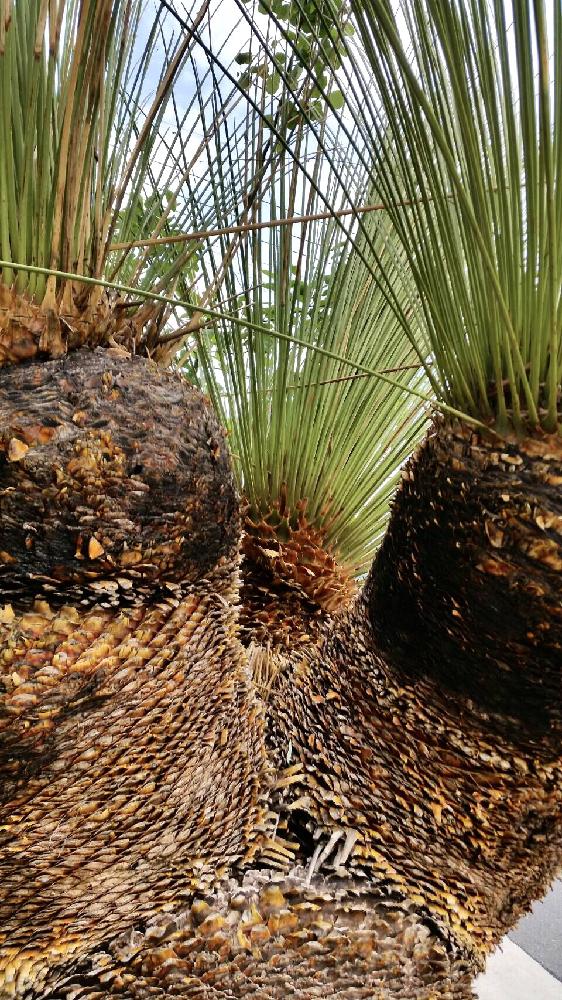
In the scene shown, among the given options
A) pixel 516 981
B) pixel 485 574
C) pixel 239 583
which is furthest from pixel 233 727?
pixel 516 981

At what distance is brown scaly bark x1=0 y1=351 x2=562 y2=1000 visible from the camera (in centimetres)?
38

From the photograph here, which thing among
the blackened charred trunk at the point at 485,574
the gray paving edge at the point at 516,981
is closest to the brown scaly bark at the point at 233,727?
the blackened charred trunk at the point at 485,574

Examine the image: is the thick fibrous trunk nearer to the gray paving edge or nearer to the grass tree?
the grass tree

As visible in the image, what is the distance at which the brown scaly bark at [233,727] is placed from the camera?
381 millimetres

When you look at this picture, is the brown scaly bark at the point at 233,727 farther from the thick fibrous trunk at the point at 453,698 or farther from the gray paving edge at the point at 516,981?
the gray paving edge at the point at 516,981

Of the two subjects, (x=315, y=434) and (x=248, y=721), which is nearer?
(x=248, y=721)

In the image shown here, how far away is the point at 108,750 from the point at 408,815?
0.23m

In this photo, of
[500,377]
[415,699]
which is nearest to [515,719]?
[415,699]

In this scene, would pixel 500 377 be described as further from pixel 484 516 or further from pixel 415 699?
pixel 415 699

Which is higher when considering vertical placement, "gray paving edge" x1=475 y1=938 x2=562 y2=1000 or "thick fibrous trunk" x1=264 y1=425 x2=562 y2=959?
"thick fibrous trunk" x1=264 y1=425 x2=562 y2=959

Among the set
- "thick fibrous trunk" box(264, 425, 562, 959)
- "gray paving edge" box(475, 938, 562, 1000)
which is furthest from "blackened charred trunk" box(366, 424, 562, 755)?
"gray paving edge" box(475, 938, 562, 1000)

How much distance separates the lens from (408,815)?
517 millimetres

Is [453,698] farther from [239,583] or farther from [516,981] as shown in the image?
[516,981]

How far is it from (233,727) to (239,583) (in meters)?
0.11
